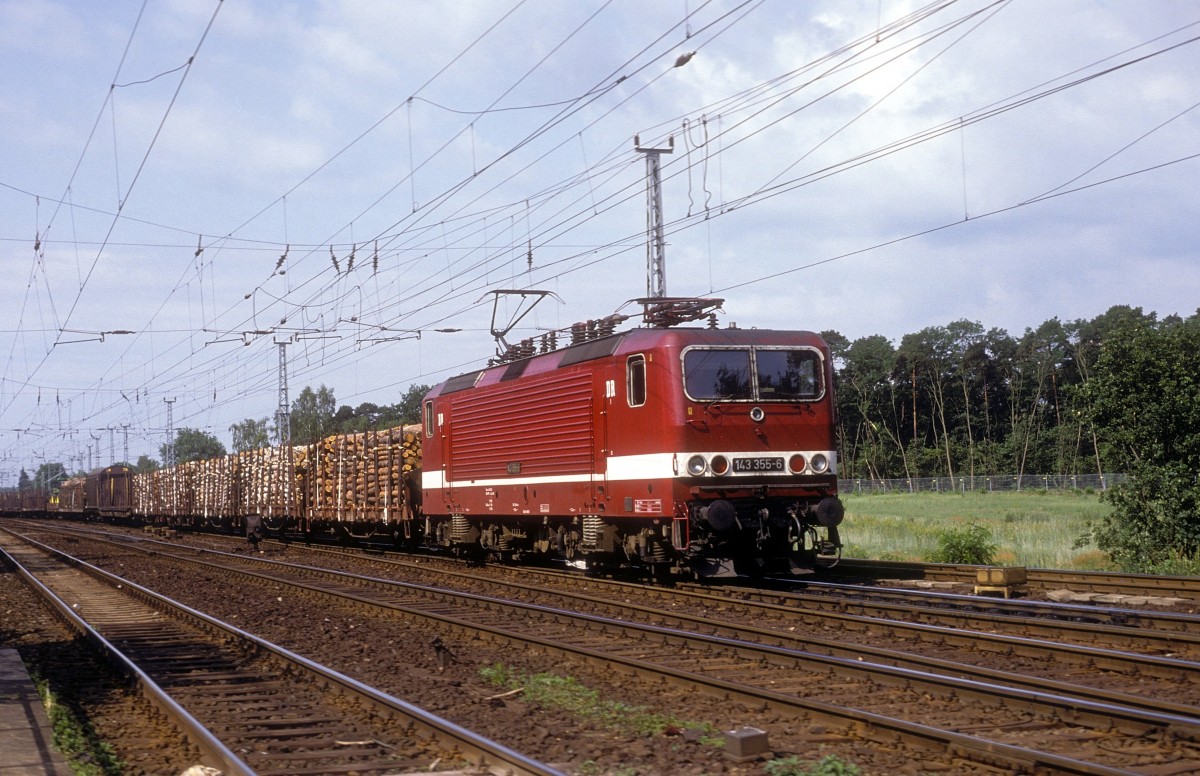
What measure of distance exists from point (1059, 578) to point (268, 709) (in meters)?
10.8

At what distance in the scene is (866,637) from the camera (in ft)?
36.6

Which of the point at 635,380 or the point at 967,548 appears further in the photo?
the point at 967,548

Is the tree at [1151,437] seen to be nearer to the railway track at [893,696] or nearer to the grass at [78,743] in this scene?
the railway track at [893,696]

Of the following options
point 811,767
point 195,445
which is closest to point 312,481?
point 811,767

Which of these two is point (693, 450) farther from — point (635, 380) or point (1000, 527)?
point (1000, 527)

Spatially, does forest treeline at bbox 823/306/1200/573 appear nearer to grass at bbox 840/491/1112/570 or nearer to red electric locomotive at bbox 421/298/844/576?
grass at bbox 840/491/1112/570

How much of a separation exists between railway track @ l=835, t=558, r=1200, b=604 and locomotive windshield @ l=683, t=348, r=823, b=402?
329 centimetres

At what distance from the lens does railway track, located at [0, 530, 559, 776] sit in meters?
7.11

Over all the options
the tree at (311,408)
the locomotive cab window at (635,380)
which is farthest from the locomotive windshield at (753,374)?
the tree at (311,408)

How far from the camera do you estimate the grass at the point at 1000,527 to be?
21.0 m

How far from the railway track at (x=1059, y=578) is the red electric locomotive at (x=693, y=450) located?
2011 mm

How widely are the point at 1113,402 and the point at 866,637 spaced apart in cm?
1066

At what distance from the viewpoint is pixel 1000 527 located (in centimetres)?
3067

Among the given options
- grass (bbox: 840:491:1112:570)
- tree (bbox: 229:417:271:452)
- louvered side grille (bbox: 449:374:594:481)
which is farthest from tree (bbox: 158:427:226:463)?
louvered side grille (bbox: 449:374:594:481)
